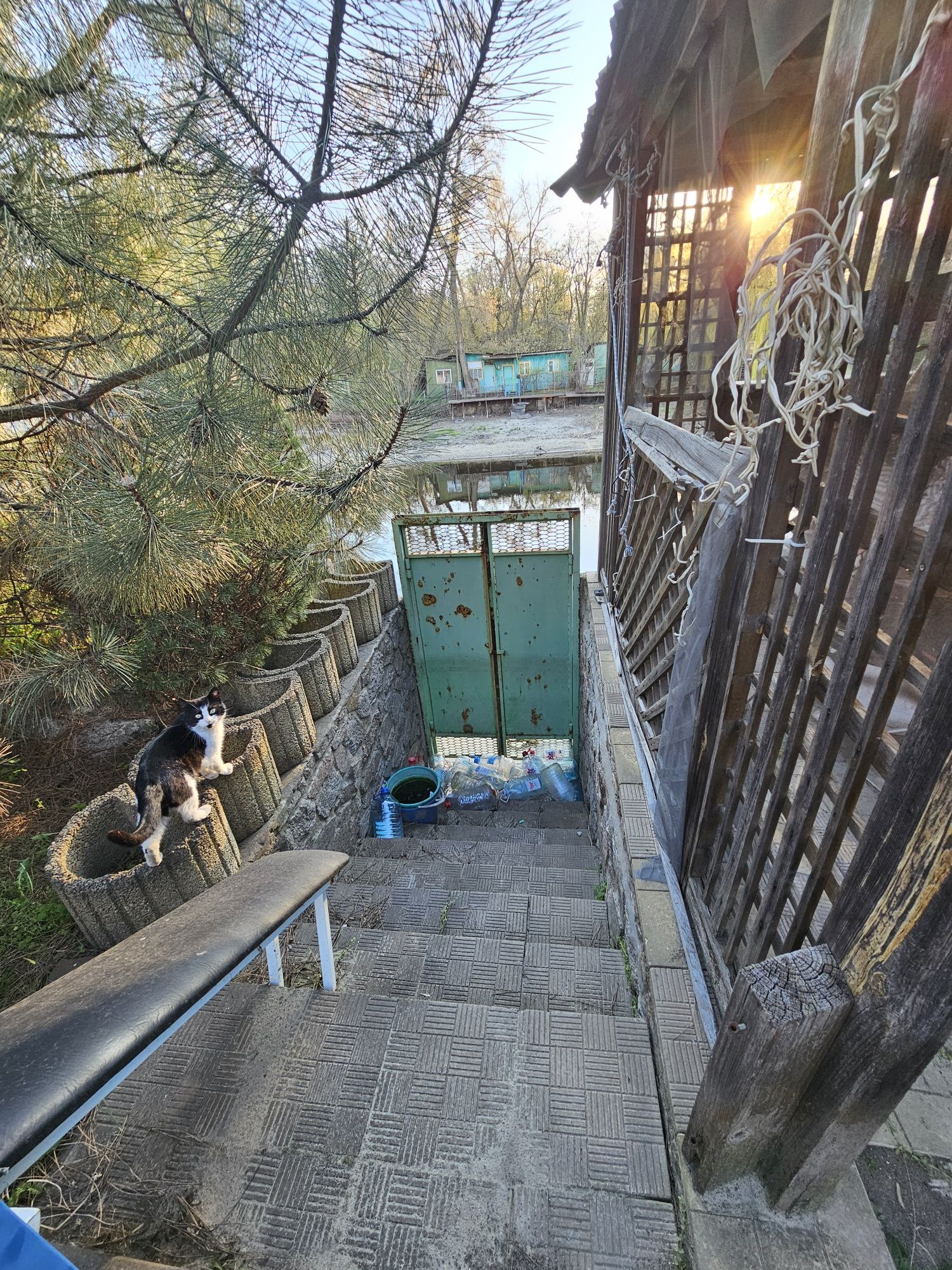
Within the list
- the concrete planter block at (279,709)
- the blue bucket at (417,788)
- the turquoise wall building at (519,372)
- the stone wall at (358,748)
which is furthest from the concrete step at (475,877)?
the turquoise wall building at (519,372)

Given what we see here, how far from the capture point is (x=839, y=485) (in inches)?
37.8

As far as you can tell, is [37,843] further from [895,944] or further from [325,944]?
[895,944]

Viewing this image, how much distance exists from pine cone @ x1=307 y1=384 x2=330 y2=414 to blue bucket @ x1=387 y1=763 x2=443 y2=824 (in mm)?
2953

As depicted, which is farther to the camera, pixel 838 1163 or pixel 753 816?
pixel 753 816

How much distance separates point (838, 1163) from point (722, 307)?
3.78m

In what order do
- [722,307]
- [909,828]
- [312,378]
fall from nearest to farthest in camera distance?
[909,828] → [312,378] → [722,307]

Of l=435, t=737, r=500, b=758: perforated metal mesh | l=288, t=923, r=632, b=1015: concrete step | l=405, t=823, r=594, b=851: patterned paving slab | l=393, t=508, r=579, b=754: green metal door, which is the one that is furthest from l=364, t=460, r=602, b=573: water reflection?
l=288, t=923, r=632, b=1015: concrete step

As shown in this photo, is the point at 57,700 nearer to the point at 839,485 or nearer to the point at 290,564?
the point at 290,564

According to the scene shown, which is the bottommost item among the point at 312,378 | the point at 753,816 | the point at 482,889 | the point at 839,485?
the point at 482,889

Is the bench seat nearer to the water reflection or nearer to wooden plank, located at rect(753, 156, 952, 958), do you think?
wooden plank, located at rect(753, 156, 952, 958)

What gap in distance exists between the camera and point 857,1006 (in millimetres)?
851

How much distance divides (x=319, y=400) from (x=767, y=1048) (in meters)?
2.41

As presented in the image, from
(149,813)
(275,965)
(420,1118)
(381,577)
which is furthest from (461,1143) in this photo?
(381,577)

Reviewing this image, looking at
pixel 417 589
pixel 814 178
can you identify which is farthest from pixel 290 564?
pixel 814 178
